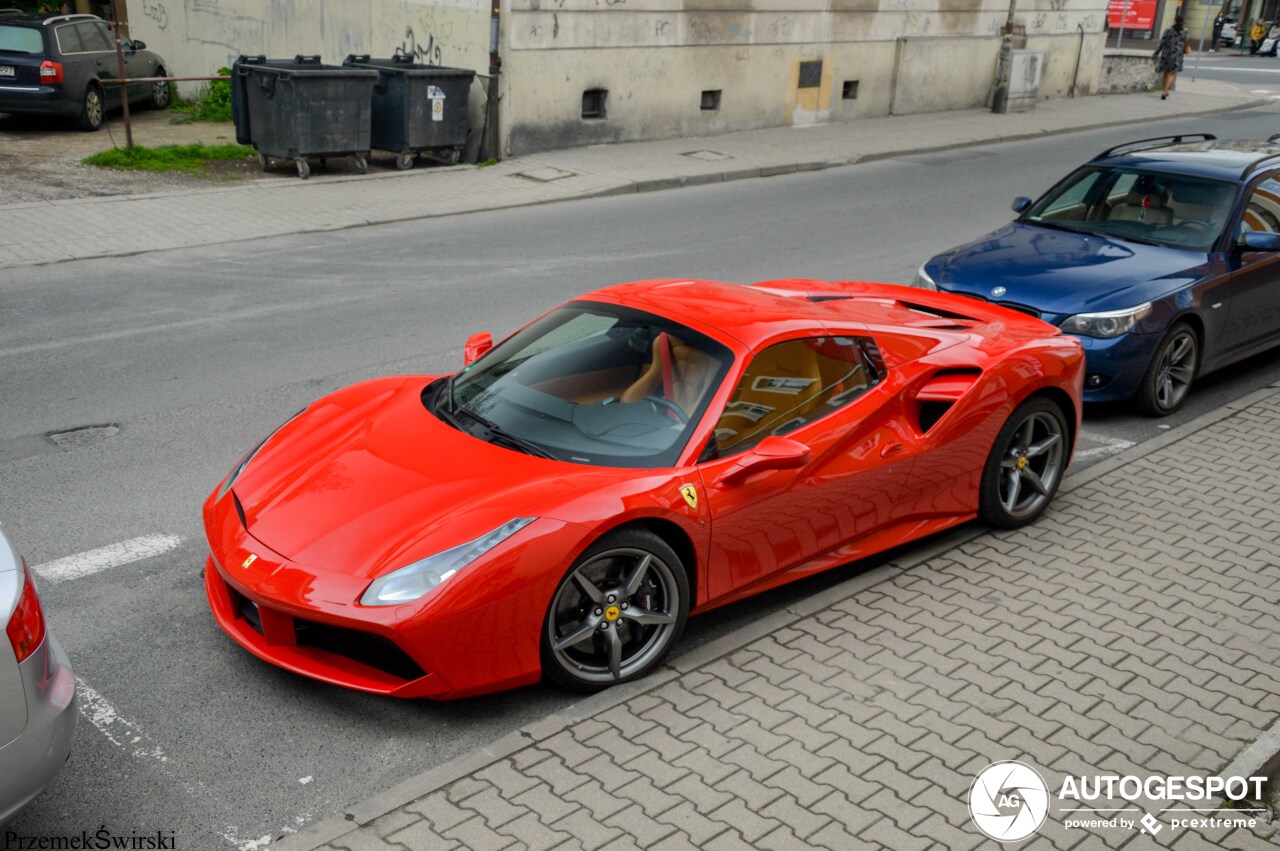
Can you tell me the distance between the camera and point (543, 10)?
1738 cm

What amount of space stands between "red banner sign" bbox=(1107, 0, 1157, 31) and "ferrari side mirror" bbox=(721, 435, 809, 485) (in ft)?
153

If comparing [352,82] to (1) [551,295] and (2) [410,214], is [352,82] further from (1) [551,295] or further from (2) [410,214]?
(1) [551,295]

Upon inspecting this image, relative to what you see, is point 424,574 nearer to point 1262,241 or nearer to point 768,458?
point 768,458

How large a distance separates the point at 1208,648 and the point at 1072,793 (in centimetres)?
144

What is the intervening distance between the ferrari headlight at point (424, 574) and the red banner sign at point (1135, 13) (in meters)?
47.7

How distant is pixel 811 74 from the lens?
21.8 m

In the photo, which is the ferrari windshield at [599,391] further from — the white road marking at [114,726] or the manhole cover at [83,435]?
the manhole cover at [83,435]

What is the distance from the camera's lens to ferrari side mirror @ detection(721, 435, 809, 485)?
4961 millimetres

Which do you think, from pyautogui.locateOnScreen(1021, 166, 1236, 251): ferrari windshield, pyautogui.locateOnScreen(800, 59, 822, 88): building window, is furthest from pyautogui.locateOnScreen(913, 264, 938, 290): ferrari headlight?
pyautogui.locateOnScreen(800, 59, 822, 88): building window

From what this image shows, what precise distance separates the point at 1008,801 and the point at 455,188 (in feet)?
42.5

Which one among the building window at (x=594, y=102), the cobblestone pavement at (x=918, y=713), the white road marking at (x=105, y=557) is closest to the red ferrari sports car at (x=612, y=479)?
the cobblestone pavement at (x=918, y=713)

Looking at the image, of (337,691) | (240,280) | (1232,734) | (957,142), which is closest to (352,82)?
(240,280)

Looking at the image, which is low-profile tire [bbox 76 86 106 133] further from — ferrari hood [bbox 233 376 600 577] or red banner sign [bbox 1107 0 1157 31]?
red banner sign [bbox 1107 0 1157 31]

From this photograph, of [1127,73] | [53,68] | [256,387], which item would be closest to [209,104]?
[53,68]
